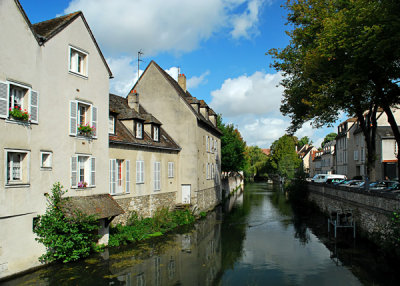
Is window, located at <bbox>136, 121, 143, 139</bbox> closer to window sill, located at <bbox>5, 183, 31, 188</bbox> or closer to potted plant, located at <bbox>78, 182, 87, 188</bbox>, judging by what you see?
potted plant, located at <bbox>78, 182, 87, 188</bbox>

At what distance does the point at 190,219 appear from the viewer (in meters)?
25.3

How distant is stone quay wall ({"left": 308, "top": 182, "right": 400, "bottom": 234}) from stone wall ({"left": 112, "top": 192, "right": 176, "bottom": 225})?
42.1 feet

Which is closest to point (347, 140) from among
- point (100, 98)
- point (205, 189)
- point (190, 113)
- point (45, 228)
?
point (205, 189)

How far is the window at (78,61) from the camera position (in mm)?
15180

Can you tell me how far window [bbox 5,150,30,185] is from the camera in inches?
475

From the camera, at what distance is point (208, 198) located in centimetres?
3244

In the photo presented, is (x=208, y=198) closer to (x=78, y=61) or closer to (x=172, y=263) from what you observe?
(x=172, y=263)

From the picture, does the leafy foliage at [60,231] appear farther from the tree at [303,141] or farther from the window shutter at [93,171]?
the tree at [303,141]

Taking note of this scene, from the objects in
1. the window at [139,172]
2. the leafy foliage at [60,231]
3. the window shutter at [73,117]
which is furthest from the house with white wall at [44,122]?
the window at [139,172]

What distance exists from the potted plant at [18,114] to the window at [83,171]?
9.96 ft

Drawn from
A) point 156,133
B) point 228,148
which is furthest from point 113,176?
point 228,148

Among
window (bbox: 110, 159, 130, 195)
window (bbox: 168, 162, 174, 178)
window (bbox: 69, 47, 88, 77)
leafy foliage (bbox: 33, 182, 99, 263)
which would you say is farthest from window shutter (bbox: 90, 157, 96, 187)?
window (bbox: 168, 162, 174, 178)

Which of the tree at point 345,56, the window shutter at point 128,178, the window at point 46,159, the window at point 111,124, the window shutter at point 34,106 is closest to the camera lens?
the window shutter at point 34,106

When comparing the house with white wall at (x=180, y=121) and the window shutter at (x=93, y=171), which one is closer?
the window shutter at (x=93, y=171)
